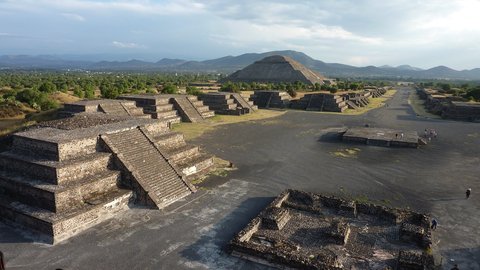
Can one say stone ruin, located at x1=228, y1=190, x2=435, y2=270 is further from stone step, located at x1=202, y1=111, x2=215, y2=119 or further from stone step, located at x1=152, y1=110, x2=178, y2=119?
stone step, located at x1=202, y1=111, x2=215, y2=119

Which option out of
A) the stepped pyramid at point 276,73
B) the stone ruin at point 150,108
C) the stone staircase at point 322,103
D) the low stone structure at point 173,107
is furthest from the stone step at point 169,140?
the stepped pyramid at point 276,73

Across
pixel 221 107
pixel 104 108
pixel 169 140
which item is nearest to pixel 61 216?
pixel 169 140

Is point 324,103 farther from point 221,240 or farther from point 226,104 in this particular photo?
point 221,240

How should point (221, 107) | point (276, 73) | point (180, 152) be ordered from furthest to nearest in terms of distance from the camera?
point (276, 73) < point (221, 107) < point (180, 152)

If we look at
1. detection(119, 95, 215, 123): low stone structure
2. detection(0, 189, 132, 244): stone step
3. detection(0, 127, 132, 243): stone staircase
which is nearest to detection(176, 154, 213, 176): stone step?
detection(0, 127, 132, 243): stone staircase

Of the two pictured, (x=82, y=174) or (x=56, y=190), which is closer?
(x=56, y=190)

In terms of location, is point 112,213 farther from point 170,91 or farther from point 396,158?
point 170,91
